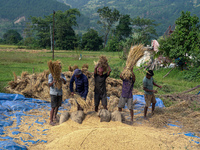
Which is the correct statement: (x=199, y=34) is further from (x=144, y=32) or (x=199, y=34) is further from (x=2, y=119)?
(x=144, y=32)

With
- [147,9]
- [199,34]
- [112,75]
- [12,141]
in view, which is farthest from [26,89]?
[147,9]

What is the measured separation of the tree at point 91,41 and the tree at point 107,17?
3.34 meters

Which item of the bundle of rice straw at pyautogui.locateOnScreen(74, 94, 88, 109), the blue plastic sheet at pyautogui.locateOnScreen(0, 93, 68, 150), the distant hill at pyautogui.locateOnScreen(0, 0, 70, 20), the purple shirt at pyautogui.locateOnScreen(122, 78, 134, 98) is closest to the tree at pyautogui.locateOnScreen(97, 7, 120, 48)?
the blue plastic sheet at pyautogui.locateOnScreen(0, 93, 68, 150)

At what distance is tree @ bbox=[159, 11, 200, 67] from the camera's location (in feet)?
36.7

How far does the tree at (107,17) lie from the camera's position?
4288 cm

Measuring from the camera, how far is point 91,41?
40.2m

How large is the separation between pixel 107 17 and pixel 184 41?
3368 cm

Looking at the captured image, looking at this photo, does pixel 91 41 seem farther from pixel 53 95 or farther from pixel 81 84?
pixel 53 95

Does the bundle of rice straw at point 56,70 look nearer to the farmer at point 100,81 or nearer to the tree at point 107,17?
the farmer at point 100,81

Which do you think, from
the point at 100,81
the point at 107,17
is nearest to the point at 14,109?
the point at 100,81

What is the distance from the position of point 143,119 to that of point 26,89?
393 cm

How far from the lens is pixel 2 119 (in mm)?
4605

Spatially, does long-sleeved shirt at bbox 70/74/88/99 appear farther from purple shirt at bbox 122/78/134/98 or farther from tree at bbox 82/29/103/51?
tree at bbox 82/29/103/51

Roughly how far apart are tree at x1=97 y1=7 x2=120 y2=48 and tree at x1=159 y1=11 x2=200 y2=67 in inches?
1250
